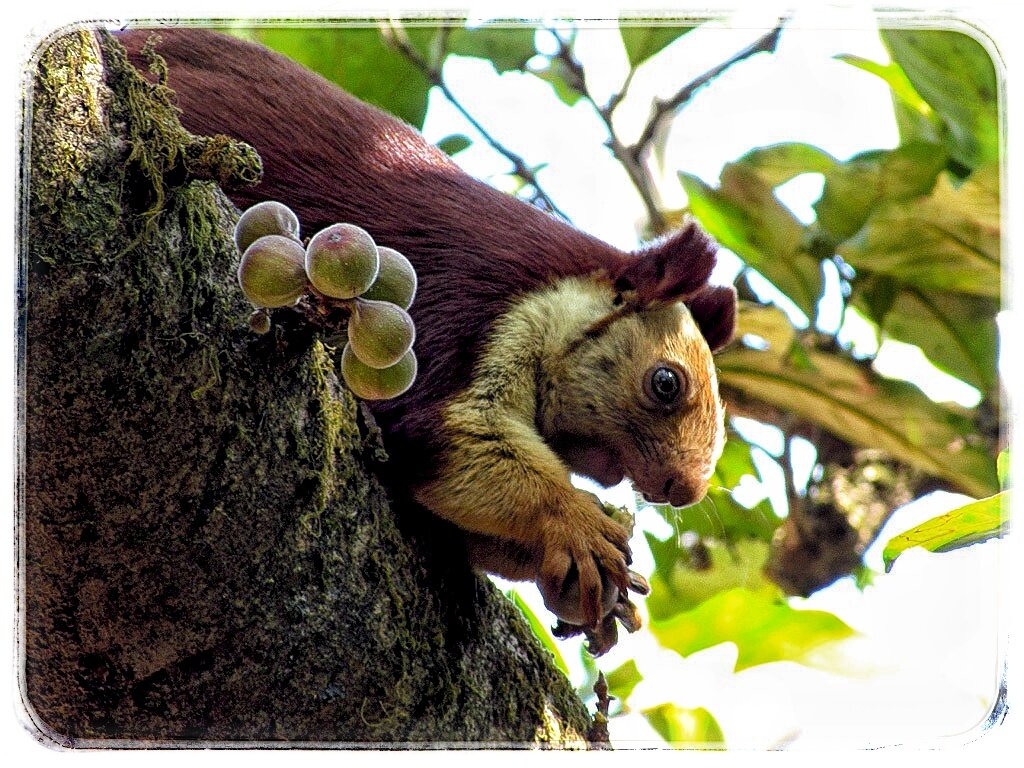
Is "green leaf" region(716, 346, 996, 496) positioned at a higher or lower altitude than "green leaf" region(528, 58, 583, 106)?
lower

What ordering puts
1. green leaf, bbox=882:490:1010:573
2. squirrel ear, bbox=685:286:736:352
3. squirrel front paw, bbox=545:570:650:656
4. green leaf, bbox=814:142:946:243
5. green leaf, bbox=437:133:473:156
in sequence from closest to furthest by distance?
green leaf, bbox=882:490:1010:573
squirrel front paw, bbox=545:570:650:656
squirrel ear, bbox=685:286:736:352
green leaf, bbox=437:133:473:156
green leaf, bbox=814:142:946:243

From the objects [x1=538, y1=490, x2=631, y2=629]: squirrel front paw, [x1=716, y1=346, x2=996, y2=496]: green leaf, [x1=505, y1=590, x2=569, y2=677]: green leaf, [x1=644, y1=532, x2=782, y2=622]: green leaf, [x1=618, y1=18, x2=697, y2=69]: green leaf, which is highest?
[x1=618, y1=18, x2=697, y2=69]: green leaf

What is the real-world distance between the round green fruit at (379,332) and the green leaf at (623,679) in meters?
0.95

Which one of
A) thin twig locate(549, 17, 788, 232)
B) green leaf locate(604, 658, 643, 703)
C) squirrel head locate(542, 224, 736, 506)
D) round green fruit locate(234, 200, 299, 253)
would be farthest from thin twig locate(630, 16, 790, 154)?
green leaf locate(604, 658, 643, 703)

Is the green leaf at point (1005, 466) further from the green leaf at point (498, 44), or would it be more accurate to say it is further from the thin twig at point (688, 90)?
the green leaf at point (498, 44)

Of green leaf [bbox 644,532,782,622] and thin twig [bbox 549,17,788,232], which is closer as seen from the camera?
thin twig [bbox 549,17,788,232]

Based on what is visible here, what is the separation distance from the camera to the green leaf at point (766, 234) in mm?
1867

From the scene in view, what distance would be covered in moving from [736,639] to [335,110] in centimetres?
91

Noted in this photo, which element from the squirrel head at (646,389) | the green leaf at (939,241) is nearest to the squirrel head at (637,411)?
the squirrel head at (646,389)

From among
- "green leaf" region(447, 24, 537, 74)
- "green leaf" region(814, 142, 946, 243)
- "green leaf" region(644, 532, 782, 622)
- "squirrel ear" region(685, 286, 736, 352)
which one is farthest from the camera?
"green leaf" region(644, 532, 782, 622)

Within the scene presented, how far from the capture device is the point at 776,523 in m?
1.92

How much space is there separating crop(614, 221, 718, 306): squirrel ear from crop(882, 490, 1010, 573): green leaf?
0.42m

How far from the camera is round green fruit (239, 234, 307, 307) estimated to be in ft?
2.17

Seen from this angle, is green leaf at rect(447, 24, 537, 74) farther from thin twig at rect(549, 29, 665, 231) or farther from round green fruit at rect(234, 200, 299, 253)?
round green fruit at rect(234, 200, 299, 253)
